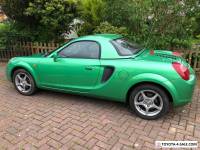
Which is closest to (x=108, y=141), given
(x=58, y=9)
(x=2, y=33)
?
(x=58, y=9)

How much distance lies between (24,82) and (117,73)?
2496mm

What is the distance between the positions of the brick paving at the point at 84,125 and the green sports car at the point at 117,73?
31 cm

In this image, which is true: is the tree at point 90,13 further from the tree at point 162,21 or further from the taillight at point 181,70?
the taillight at point 181,70

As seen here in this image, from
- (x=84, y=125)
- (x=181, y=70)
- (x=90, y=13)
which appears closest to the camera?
(x=181, y=70)

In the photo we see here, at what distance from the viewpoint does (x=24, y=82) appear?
5.10 metres

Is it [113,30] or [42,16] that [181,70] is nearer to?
[113,30]

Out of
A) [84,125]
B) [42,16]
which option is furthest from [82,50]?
[42,16]

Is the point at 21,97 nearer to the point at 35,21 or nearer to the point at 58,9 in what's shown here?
the point at 58,9

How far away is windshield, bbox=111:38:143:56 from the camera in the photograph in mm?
4094

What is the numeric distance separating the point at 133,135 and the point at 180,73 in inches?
51.3

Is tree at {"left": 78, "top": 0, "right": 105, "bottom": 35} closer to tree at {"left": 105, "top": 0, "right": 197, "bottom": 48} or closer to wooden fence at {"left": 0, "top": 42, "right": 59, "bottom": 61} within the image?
tree at {"left": 105, "top": 0, "right": 197, "bottom": 48}

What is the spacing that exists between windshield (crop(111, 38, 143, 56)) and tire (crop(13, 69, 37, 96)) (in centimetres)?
219

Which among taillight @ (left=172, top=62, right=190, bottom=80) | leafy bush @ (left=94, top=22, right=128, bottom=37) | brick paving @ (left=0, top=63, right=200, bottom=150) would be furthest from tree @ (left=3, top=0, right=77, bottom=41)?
taillight @ (left=172, top=62, right=190, bottom=80)

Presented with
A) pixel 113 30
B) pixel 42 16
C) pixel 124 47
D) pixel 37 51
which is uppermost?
pixel 42 16
